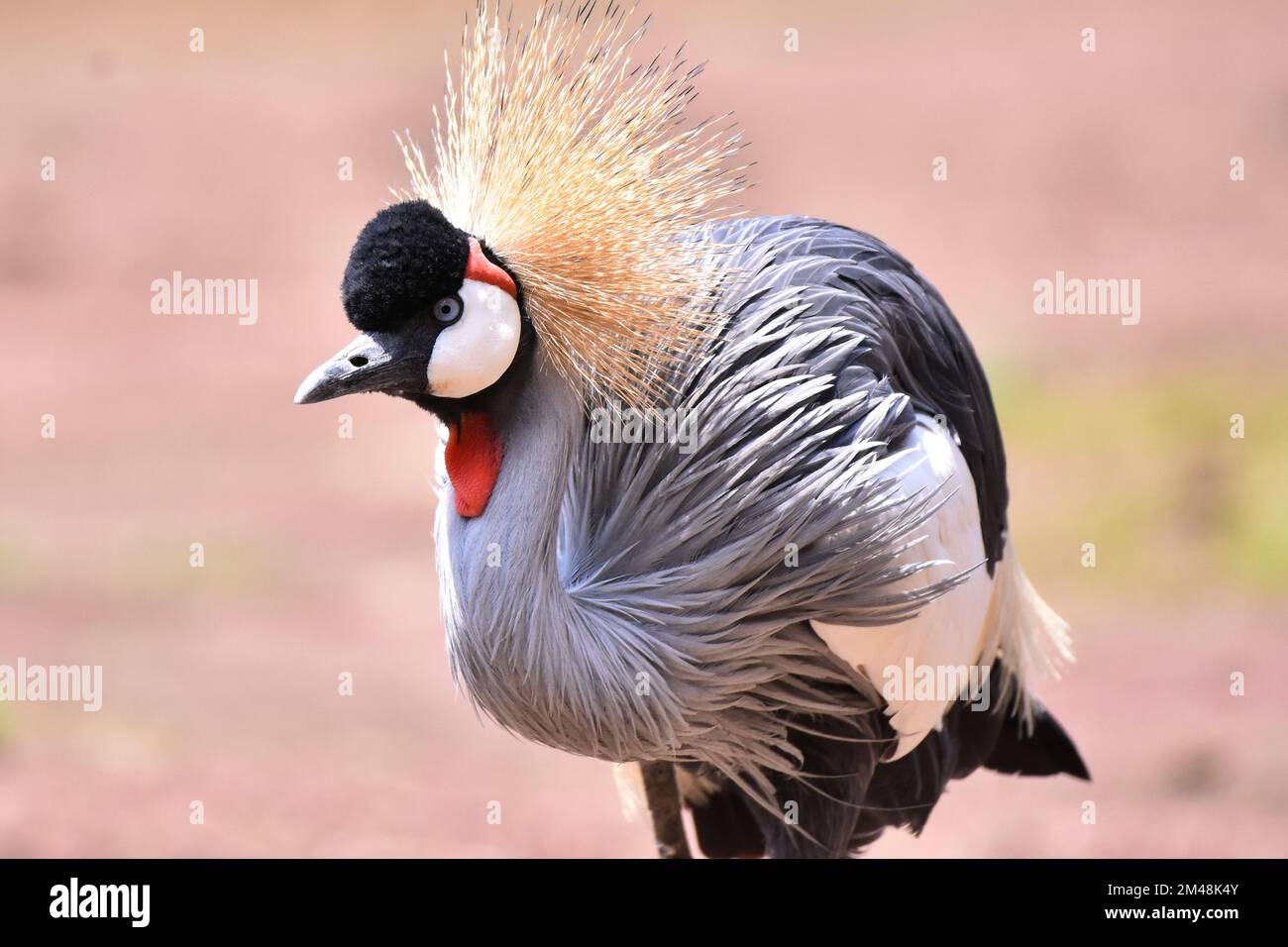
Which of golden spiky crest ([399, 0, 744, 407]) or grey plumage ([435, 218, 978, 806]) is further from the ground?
golden spiky crest ([399, 0, 744, 407])

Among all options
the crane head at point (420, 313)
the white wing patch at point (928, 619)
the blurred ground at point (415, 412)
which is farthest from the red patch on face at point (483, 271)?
the blurred ground at point (415, 412)

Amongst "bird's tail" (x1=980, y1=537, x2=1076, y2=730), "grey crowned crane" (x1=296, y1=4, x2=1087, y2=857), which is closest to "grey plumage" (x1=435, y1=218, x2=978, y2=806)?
"grey crowned crane" (x1=296, y1=4, x2=1087, y2=857)

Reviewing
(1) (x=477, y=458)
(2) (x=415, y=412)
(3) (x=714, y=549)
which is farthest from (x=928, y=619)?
(2) (x=415, y=412)

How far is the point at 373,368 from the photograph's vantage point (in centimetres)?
148

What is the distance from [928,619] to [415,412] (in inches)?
165

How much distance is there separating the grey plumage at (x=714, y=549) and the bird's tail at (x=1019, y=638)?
0.35 meters

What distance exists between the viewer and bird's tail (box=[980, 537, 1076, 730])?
6.98 ft

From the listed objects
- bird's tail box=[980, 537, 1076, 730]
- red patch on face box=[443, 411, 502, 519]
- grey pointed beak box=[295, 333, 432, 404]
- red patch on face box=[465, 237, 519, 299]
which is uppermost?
red patch on face box=[465, 237, 519, 299]

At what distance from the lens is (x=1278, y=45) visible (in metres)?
6.85

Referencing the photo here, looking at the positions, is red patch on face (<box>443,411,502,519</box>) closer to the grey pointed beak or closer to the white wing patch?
the grey pointed beak

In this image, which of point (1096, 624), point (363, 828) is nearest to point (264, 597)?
point (363, 828)

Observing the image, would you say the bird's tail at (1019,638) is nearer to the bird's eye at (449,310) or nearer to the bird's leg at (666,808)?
the bird's leg at (666,808)

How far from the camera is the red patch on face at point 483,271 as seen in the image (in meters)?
1.51

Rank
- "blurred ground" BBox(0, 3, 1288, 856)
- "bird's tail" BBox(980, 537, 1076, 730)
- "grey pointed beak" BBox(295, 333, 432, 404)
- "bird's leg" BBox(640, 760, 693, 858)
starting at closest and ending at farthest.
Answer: "grey pointed beak" BBox(295, 333, 432, 404), "bird's leg" BBox(640, 760, 693, 858), "bird's tail" BBox(980, 537, 1076, 730), "blurred ground" BBox(0, 3, 1288, 856)
